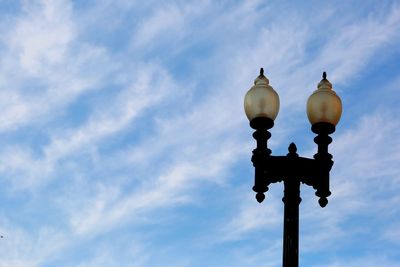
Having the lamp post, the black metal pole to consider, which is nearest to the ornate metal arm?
the lamp post

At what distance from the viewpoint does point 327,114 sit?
31.2 feet

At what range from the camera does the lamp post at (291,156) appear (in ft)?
29.9

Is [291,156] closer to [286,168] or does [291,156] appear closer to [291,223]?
[286,168]

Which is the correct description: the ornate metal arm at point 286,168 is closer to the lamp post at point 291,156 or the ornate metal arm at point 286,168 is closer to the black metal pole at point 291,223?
the lamp post at point 291,156

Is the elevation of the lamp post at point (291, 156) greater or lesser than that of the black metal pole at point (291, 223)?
greater

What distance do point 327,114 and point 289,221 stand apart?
150 centimetres

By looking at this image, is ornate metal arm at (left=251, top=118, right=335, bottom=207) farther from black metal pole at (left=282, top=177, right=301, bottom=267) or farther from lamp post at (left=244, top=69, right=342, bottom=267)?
black metal pole at (left=282, top=177, right=301, bottom=267)

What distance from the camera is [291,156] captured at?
9.26 meters

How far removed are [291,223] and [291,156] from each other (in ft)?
2.88

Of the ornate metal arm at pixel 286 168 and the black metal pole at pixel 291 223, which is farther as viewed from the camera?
the ornate metal arm at pixel 286 168

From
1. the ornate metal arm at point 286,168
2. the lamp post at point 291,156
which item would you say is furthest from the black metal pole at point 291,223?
the ornate metal arm at point 286,168

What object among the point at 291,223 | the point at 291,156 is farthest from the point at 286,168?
the point at 291,223

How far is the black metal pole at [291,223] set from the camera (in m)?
8.53

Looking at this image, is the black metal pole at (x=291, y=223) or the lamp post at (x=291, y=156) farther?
the lamp post at (x=291, y=156)
